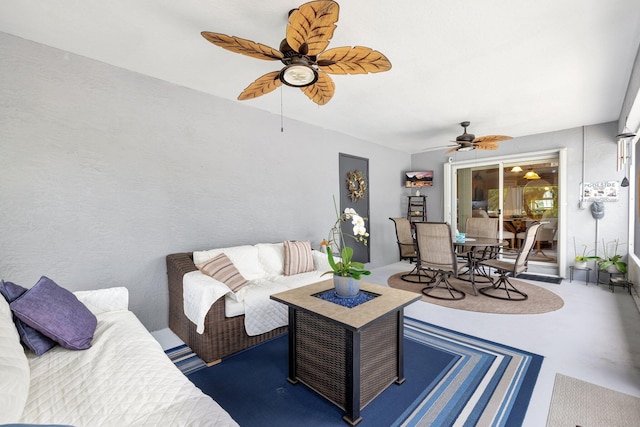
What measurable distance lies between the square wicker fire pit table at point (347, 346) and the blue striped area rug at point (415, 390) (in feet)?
0.29

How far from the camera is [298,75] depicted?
6.25ft

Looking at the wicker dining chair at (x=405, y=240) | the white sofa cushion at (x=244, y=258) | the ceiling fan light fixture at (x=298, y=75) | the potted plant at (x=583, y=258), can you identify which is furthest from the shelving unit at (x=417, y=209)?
the ceiling fan light fixture at (x=298, y=75)

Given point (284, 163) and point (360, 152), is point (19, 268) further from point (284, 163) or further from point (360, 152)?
point (360, 152)

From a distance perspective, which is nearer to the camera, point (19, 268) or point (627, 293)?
point (19, 268)

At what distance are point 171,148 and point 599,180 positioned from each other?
243 inches

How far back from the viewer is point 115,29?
2086 mm

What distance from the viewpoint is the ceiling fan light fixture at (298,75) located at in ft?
6.02

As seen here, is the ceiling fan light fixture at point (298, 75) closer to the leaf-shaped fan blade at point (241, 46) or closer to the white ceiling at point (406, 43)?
the leaf-shaped fan blade at point (241, 46)

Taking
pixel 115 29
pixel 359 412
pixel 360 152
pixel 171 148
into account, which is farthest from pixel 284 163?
pixel 359 412

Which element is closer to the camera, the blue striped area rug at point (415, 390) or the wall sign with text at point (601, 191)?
the blue striped area rug at point (415, 390)

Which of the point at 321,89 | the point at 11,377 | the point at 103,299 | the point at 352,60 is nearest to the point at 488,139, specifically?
the point at 321,89

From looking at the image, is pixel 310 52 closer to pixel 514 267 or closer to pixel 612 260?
pixel 514 267

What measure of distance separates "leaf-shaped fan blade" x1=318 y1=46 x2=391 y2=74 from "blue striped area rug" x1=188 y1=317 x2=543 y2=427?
2.17 m

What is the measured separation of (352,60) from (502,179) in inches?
203
